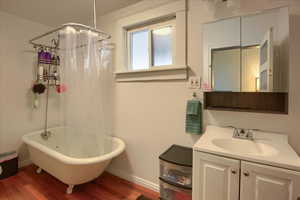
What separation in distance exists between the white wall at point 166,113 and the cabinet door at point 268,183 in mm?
504

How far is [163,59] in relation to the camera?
2.11 m

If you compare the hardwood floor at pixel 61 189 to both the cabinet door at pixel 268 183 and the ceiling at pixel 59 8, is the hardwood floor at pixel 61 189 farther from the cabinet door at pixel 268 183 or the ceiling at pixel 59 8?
the ceiling at pixel 59 8

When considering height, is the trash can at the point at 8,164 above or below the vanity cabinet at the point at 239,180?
below

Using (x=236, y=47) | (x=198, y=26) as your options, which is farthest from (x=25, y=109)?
(x=236, y=47)

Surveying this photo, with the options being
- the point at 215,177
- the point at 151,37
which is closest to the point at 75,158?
the point at 215,177

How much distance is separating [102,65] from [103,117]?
2.09 ft

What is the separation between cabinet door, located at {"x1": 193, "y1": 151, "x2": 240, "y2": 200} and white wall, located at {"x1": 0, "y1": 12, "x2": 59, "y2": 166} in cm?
282

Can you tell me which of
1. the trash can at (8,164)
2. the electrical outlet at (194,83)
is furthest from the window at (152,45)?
the trash can at (8,164)

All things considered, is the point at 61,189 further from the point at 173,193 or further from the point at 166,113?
the point at 166,113

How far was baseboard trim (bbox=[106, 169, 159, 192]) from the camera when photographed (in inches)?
81.3

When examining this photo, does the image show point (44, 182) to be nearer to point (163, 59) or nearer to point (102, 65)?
point (102, 65)

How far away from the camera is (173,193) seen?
5.25ft

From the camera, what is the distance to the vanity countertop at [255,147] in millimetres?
1058

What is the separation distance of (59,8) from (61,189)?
2.45 m
